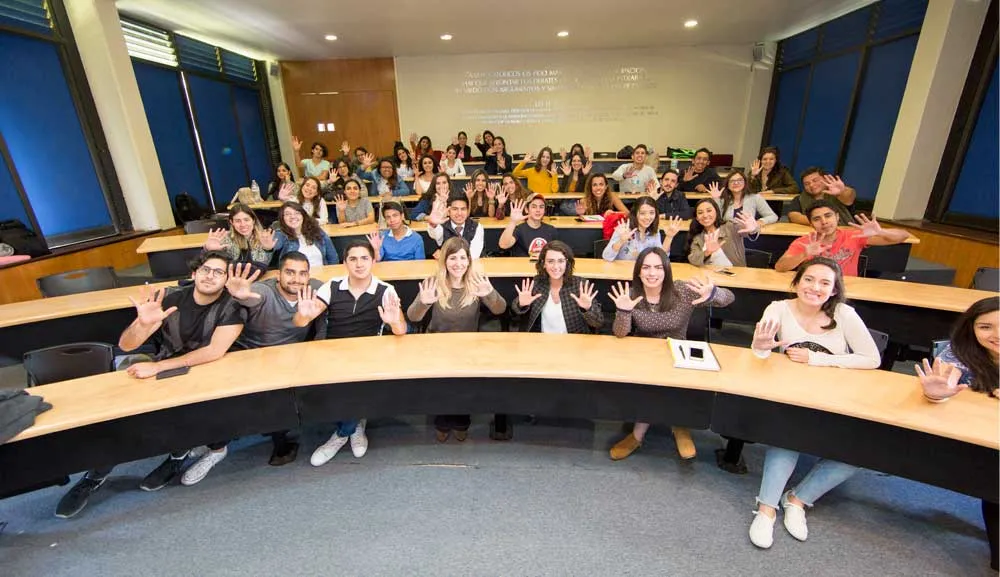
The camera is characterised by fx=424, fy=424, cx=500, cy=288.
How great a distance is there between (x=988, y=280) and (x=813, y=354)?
Answer: 212 centimetres

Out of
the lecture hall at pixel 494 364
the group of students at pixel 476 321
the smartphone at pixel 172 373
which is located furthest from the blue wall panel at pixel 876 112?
the smartphone at pixel 172 373

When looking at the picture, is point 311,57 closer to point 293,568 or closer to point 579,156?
point 579,156

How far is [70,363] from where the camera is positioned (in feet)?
6.94

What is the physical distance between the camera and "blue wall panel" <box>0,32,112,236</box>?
13.5ft

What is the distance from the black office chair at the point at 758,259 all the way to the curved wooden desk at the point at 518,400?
1.86m

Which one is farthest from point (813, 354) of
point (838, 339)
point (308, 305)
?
point (308, 305)

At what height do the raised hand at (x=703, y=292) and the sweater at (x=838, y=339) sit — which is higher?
the raised hand at (x=703, y=292)

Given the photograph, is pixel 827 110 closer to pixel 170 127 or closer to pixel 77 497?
pixel 77 497

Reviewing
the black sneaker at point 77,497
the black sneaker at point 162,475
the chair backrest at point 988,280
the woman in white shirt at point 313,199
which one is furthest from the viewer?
the woman in white shirt at point 313,199

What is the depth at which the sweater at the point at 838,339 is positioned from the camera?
1.88 metres

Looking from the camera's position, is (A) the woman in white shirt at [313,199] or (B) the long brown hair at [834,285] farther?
(A) the woman in white shirt at [313,199]

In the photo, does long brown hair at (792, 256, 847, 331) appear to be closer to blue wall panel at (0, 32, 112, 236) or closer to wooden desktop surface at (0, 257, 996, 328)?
wooden desktop surface at (0, 257, 996, 328)

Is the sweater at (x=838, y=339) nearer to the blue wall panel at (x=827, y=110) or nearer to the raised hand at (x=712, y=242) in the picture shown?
the raised hand at (x=712, y=242)

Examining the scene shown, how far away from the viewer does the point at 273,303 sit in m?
2.29
